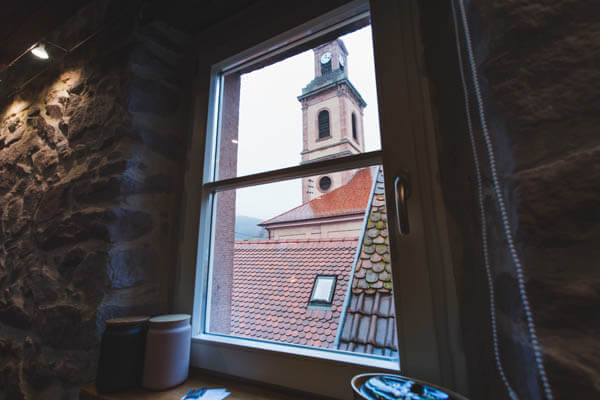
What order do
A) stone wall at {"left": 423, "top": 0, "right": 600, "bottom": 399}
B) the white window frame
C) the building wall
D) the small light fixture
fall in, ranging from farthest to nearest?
the small light fixture
the building wall
the white window frame
stone wall at {"left": 423, "top": 0, "right": 600, "bottom": 399}

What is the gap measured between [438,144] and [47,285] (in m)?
1.44

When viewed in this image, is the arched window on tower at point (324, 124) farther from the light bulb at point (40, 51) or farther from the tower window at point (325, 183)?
the light bulb at point (40, 51)

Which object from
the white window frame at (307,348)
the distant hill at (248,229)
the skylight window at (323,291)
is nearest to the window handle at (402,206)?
the white window frame at (307,348)

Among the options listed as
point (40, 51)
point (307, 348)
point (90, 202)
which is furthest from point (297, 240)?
point (40, 51)

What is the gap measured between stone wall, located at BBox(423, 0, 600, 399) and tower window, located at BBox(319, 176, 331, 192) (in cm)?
52

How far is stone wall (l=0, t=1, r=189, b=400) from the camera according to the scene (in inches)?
38.3

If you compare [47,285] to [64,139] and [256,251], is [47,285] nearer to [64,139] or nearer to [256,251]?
[64,139]

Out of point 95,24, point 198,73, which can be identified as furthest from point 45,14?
point 198,73

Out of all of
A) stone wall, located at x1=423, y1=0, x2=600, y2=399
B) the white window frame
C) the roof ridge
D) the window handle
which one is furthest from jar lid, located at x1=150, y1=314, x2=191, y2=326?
stone wall, located at x1=423, y1=0, x2=600, y2=399

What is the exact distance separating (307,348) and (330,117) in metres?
0.74

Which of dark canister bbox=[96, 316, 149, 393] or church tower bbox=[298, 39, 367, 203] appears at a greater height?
church tower bbox=[298, 39, 367, 203]

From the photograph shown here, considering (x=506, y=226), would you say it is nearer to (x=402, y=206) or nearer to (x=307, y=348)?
(x=402, y=206)

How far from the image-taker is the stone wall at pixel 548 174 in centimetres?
31

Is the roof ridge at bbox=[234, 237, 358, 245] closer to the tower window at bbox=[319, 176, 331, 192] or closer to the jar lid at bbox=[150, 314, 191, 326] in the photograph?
the tower window at bbox=[319, 176, 331, 192]
